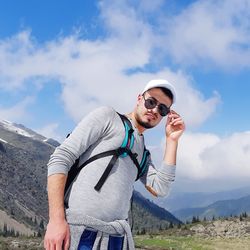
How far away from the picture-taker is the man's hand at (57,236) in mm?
4320

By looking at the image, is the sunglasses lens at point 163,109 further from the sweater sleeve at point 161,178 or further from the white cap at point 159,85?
the sweater sleeve at point 161,178

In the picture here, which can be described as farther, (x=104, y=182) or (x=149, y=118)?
(x=149, y=118)

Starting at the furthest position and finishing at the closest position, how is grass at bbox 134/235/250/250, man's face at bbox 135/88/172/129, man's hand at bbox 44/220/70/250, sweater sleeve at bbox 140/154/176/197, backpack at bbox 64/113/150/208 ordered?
grass at bbox 134/235/250/250, sweater sleeve at bbox 140/154/176/197, man's face at bbox 135/88/172/129, backpack at bbox 64/113/150/208, man's hand at bbox 44/220/70/250

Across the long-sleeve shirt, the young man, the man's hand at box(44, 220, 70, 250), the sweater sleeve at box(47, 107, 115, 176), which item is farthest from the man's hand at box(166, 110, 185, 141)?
the man's hand at box(44, 220, 70, 250)

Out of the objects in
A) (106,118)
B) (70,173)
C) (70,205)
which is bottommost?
(70,205)

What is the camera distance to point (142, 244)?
43219 mm

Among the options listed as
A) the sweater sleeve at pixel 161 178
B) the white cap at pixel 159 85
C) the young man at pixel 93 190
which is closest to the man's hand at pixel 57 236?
the young man at pixel 93 190

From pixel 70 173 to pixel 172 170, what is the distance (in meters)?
1.47

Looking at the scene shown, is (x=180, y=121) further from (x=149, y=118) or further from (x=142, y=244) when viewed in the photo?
(x=142, y=244)

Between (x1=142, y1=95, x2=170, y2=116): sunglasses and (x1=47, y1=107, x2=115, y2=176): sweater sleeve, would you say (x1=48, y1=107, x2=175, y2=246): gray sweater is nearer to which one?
(x1=47, y1=107, x2=115, y2=176): sweater sleeve

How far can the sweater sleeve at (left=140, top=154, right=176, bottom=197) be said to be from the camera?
18.5 ft

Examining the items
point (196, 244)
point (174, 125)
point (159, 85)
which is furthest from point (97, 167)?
point (196, 244)

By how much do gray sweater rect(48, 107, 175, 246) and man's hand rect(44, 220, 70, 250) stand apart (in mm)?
239

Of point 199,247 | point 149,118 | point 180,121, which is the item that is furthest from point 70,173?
point 199,247
